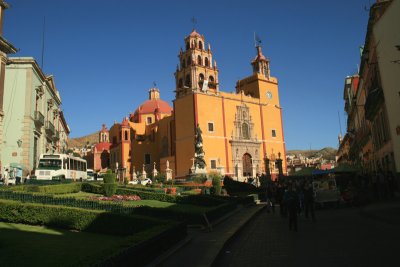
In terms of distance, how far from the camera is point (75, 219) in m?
9.62

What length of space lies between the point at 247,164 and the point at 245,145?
8.98 feet

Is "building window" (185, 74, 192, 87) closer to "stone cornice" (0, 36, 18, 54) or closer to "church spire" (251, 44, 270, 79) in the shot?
"church spire" (251, 44, 270, 79)

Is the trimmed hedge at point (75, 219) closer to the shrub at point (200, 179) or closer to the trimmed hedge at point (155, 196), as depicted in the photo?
the trimmed hedge at point (155, 196)

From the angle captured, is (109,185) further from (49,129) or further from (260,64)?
(260,64)

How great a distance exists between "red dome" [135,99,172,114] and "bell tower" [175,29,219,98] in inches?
426

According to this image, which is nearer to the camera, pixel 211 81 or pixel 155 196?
pixel 155 196

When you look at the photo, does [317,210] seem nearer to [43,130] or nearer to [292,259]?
[292,259]

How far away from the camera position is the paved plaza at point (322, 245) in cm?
698

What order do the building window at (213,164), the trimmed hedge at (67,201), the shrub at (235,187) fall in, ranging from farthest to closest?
the building window at (213,164) < the shrub at (235,187) < the trimmed hedge at (67,201)

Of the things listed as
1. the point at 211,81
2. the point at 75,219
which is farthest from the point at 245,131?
the point at 75,219

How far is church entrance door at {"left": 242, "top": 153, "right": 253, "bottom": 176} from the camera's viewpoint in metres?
51.3

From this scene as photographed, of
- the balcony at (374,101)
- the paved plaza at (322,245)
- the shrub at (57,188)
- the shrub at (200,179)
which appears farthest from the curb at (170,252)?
the shrub at (200,179)

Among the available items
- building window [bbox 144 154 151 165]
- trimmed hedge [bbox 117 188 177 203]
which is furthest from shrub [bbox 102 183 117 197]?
building window [bbox 144 154 151 165]

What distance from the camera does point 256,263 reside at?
7160 mm
